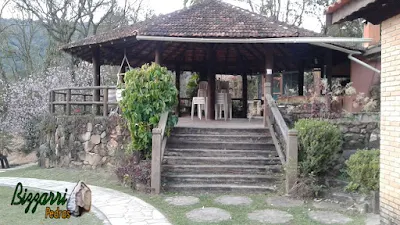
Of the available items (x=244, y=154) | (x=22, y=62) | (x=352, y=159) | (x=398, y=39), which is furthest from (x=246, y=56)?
(x=22, y=62)

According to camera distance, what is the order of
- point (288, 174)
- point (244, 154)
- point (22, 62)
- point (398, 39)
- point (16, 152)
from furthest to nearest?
point (22, 62), point (16, 152), point (244, 154), point (288, 174), point (398, 39)

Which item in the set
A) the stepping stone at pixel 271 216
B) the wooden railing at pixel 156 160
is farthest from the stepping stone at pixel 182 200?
the stepping stone at pixel 271 216

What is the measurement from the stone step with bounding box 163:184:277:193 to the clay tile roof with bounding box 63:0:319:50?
3803 mm

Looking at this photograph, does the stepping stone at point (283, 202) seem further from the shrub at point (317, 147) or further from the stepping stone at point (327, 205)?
the shrub at point (317, 147)

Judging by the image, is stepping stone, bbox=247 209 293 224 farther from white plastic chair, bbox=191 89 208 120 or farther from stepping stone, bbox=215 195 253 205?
white plastic chair, bbox=191 89 208 120

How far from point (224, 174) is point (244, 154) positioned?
0.75 m

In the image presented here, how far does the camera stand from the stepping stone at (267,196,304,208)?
5.64 metres

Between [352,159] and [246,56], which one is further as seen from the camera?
[246,56]

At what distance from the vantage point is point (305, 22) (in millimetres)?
22266

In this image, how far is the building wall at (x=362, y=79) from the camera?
35.7 feet

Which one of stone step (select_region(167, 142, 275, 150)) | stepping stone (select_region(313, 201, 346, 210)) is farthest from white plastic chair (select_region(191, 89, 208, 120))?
stepping stone (select_region(313, 201, 346, 210))

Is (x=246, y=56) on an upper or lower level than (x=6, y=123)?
upper

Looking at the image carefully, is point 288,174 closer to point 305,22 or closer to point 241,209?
point 241,209

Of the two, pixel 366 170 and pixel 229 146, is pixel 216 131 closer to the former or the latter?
pixel 229 146
